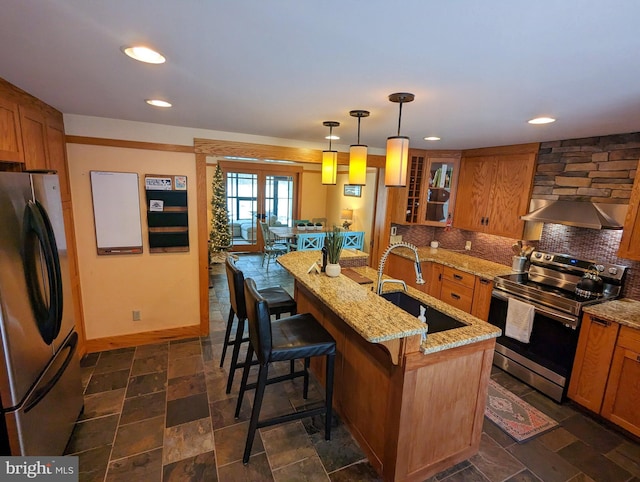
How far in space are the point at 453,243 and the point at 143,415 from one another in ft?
13.4

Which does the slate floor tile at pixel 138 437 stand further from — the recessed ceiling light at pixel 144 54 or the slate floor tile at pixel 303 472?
the recessed ceiling light at pixel 144 54

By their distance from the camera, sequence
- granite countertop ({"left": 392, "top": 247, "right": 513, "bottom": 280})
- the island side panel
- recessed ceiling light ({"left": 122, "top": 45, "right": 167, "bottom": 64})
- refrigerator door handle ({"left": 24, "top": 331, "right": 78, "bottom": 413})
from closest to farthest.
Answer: recessed ceiling light ({"left": 122, "top": 45, "right": 167, "bottom": 64}) < refrigerator door handle ({"left": 24, "top": 331, "right": 78, "bottom": 413}) < the island side panel < granite countertop ({"left": 392, "top": 247, "right": 513, "bottom": 280})

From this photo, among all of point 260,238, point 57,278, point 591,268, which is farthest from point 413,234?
point 260,238

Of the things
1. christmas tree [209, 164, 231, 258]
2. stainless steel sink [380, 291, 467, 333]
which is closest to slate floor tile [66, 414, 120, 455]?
stainless steel sink [380, 291, 467, 333]

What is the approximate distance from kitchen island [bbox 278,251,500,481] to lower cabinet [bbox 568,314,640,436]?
117cm

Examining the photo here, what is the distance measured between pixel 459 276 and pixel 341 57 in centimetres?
298

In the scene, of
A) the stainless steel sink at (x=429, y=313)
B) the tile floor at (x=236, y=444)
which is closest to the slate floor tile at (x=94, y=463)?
the tile floor at (x=236, y=444)

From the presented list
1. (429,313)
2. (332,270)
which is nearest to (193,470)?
(332,270)

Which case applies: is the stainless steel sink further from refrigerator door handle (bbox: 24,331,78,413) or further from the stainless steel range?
refrigerator door handle (bbox: 24,331,78,413)

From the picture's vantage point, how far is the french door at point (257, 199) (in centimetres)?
757

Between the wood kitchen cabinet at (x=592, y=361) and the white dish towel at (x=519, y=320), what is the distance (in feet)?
1.22

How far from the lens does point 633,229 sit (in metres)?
2.32

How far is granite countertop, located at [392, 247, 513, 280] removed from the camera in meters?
3.41

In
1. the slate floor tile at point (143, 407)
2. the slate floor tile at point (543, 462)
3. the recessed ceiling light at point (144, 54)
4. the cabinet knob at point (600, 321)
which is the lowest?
the slate floor tile at point (143, 407)
